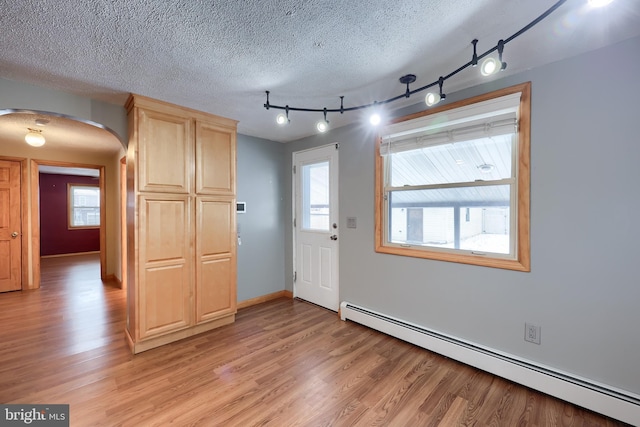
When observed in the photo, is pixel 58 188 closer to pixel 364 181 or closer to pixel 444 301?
pixel 364 181

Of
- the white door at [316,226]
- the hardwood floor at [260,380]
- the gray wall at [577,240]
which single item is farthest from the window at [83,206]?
the gray wall at [577,240]

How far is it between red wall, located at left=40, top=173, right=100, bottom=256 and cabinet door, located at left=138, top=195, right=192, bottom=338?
7439 millimetres

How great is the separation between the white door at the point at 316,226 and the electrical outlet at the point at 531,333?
1.94 m

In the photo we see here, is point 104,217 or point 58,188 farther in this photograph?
point 58,188

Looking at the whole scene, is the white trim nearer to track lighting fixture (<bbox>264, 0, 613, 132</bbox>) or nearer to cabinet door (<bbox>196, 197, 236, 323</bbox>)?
track lighting fixture (<bbox>264, 0, 613, 132</bbox>)

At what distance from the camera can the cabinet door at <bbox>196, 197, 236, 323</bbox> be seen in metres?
2.89

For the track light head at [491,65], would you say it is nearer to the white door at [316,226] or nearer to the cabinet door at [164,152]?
the white door at [316,226]

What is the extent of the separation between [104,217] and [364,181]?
496cm

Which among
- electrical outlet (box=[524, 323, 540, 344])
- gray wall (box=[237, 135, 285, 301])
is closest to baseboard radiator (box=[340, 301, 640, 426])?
electrical outlet (box=[524, 323, 540, 344])

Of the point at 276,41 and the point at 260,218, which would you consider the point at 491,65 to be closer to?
the point at 276,41

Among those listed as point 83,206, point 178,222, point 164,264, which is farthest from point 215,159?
point 83,206

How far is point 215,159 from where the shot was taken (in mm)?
2996

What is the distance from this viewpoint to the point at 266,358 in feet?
7.93

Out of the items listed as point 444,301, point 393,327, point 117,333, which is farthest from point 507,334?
point 117,333
